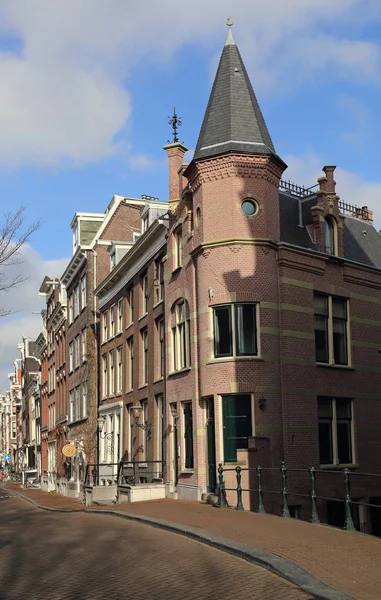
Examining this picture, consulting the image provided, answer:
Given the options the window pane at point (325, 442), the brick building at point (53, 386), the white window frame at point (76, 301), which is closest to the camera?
the window pane at point (325, 442)

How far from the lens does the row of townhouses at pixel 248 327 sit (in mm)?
23078

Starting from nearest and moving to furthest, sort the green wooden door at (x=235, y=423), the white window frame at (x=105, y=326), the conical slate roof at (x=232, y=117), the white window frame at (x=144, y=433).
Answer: the green wooden door at (x=235, y=423) < the conical slate roof at (x=232, y=117) < the white window frame at (x=144, y=433) < the white window frame at (x=105, y=326)

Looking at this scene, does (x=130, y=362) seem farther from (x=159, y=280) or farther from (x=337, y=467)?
(x=337, y=467)

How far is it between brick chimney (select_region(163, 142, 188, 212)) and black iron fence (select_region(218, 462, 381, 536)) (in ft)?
34.6

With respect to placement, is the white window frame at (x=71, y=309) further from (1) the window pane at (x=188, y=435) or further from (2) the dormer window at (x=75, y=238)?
(1) the window pane at (x=188, y=435)

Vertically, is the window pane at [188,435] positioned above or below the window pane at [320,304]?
below

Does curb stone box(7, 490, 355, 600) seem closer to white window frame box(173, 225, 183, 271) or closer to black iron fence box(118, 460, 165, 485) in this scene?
black iron fence box(118, 460, 165, 485)

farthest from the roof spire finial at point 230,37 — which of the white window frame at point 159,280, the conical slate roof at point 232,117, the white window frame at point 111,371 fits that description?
the white window frame at point 111,371

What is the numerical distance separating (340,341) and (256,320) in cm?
456

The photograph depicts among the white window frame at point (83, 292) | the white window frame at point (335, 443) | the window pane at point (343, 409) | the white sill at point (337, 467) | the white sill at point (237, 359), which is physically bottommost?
the white sill at point (337, 467)

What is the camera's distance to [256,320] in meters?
23.4

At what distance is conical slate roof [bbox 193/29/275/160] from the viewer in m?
24.0

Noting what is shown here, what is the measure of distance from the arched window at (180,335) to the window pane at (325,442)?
4.96 metres

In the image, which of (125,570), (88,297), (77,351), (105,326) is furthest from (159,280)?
(125,570)
